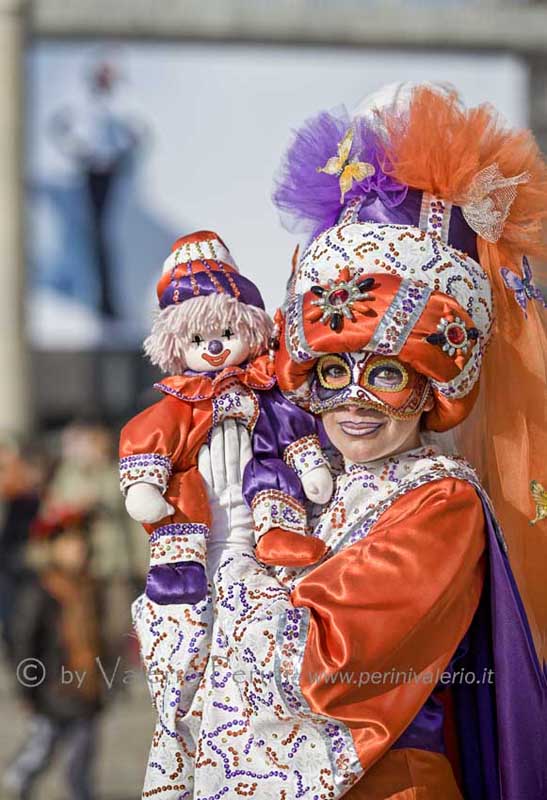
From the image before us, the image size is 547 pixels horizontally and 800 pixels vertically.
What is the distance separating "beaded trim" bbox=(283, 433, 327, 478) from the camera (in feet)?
8.96

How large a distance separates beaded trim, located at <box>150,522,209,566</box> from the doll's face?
33cm

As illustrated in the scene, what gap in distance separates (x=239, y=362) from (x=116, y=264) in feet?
43.4

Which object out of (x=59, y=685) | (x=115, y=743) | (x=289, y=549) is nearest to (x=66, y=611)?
(x=59, y=685)

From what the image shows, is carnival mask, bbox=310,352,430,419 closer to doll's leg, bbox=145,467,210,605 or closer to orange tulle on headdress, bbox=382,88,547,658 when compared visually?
orange tulle on headdress, bbox=382,88,547,658

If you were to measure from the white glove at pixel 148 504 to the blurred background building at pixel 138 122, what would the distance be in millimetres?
11879

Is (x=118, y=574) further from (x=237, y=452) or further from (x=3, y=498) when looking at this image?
(x=237, y=452)

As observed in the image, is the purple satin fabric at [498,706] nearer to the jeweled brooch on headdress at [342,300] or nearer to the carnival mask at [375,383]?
the carnival mask at [375,383]

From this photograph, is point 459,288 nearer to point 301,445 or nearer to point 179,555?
point 301,445

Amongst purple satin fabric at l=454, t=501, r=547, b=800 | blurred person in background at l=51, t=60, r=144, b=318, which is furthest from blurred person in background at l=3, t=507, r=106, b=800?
blurred person in background at l=51, t=60, r=144, b=318

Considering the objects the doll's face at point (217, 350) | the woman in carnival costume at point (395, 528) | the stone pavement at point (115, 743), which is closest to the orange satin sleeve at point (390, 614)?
the woman in carnival costume at point (395, 528)

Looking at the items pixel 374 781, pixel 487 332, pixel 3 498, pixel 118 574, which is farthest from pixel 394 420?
pixel 3 498

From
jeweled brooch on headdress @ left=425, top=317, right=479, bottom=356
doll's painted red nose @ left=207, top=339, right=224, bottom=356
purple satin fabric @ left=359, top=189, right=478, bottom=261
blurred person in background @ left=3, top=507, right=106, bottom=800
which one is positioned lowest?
blurred person in background @ left=3, top=507, right=106, bottom=800

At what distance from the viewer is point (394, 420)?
2668 millimetres

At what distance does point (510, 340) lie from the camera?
2730mm
